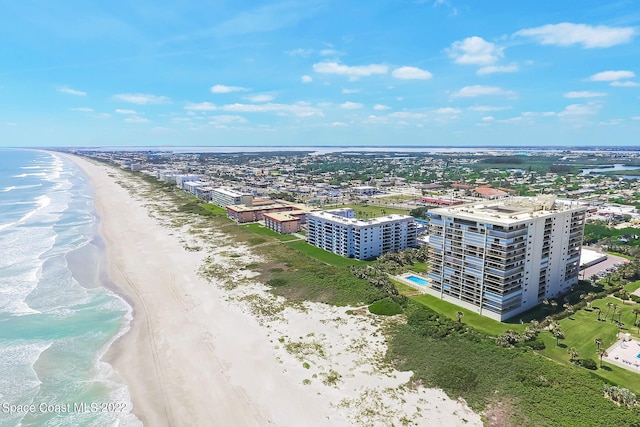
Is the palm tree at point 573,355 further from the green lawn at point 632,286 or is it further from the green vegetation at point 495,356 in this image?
the green lawn at point 632,286

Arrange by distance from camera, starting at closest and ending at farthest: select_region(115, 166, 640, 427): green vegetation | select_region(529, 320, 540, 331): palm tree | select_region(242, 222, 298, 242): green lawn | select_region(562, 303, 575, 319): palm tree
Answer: select_region(115, 166, 640, 427): green vegetation, select_region(529, 320, 540, 331): palm tree, select_region(562, 303, 575, 319): palm tree, select_region(242, 222, 298, 242): green lawn

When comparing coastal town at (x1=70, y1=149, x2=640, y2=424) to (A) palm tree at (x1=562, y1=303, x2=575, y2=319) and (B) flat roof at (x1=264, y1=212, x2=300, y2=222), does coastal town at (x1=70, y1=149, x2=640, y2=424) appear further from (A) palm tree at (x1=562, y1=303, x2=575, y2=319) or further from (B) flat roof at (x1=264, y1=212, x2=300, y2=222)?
(B) flat roof at (x1=264, y1=212, x2=300, y2=222)

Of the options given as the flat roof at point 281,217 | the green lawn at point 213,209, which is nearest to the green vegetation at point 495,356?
the flat roof at point 281,217

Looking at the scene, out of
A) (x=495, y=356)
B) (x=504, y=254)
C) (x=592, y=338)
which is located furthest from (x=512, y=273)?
(x=495, y=356)

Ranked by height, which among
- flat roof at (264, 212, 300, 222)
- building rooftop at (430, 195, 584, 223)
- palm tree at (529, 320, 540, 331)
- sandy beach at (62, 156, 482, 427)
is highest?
building rooftop at (430, 195, 584, 223)

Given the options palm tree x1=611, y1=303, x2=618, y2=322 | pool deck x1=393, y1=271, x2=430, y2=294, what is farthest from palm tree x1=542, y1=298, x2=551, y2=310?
pool deck x1=393, y1=271, x2=430, y2=294

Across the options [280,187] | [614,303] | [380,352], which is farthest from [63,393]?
[280,187]

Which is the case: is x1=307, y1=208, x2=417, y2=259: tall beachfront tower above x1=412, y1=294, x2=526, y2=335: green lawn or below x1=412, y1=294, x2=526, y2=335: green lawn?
above

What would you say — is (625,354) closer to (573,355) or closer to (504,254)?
(573,355)
